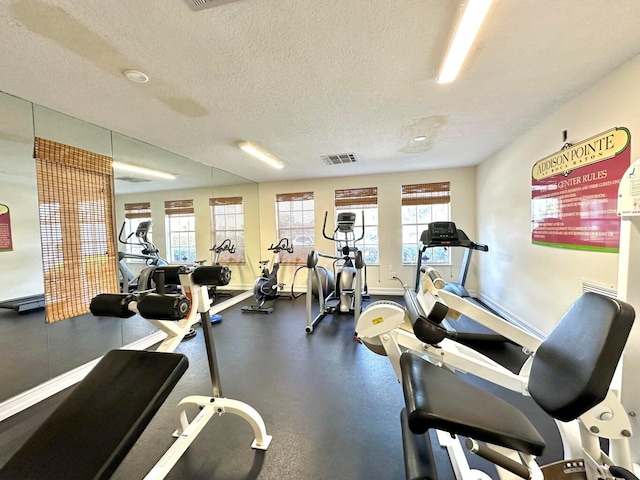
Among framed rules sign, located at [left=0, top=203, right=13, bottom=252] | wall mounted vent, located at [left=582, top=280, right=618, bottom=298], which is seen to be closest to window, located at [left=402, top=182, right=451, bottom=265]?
wall mounted vent, located at [left=582, top=280, right=618, bottom=298]

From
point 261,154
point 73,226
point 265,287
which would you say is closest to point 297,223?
point 265,287

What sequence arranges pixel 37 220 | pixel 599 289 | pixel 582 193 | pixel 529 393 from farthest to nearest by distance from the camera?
pixel 37 220
pixel 582 193
pixel 599 289
pixel 529 393

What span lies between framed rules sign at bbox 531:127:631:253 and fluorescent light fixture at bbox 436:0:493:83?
4.48 feet

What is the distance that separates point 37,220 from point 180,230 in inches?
67.2

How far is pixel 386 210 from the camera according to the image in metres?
5.39

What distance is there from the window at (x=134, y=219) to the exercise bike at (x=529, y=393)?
3278mm

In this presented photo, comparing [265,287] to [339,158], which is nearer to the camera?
[339,158]

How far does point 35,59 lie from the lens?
1684 millimetres

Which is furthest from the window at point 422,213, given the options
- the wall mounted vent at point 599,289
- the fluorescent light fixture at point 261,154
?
the wall mounted vent at point 599,289

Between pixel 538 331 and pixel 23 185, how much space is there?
5.71 m

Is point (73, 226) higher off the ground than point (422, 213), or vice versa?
point (422, 213)

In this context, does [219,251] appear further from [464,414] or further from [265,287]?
[464,414]

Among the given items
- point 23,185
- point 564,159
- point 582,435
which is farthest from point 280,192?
point 582,435

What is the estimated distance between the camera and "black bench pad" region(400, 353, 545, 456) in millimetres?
868
